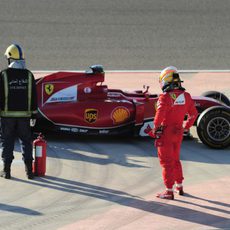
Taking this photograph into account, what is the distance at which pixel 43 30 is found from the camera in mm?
18906

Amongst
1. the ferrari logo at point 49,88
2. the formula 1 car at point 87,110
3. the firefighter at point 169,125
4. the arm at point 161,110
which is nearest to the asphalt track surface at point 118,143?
the formula 1 car at point 87,110

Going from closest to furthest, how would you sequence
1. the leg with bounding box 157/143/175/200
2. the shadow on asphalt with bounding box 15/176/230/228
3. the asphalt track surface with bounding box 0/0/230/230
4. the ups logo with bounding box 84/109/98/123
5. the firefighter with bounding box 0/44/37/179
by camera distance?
the shadow on asphalt with bounding box 15/176/230/228 < the asphalt track surface with bounding box 0/0/230/230 < the leg with bounding box 157/143/175/200 < the firefighter with bounding box 0/44/37/179 < the ups logo with bounding box 84/109/98/123

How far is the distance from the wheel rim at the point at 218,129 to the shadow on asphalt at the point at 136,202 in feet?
7.90

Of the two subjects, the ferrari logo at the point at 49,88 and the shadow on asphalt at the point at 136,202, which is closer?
the shadow on asphalt at the point at 136,202

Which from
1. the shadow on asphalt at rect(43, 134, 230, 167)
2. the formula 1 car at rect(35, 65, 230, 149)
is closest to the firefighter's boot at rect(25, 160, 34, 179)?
the shadow on asphalt at rect(43, 134, 230, 167)

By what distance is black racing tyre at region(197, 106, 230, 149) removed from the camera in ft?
34.0

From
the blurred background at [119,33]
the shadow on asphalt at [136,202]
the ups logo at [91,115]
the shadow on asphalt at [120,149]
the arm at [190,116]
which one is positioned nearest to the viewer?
the shadow on asphalt at [136,202]

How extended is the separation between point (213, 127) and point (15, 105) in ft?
10.8

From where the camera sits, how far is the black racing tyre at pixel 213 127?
1036 centimetres

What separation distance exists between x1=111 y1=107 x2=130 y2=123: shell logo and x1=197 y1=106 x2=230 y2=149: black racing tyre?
3.81 ft

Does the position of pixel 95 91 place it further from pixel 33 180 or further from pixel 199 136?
pixel 33 180

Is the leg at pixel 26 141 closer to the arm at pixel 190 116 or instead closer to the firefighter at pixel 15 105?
the firefighter at pixel 15 105

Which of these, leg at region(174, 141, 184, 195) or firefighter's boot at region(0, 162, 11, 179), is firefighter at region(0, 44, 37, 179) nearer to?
firefighter's boot at region(0, 162, 11, 179)

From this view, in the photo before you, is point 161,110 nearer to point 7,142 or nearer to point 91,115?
point 7,142
